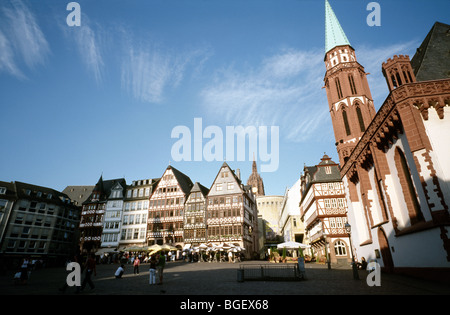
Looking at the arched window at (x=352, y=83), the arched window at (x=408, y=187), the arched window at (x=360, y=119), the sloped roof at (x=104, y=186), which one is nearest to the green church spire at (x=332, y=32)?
the arched window at (x=352, y=83)

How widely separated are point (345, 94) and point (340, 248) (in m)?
19.3

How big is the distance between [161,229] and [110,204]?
14.4m

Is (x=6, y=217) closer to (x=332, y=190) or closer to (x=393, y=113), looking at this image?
(x=332, y=190)

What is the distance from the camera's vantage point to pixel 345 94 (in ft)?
96.1

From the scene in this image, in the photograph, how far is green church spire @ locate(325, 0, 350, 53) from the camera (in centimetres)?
3331

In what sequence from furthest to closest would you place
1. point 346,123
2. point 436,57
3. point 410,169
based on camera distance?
point 346,123, point 436,57, point 410,169

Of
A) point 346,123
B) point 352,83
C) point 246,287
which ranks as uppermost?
point 352,83

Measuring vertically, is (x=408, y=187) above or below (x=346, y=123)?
below

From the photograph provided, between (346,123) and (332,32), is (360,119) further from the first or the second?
(332,32)

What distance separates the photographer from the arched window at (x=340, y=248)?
30.3 meters

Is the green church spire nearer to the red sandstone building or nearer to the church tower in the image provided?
the church tower

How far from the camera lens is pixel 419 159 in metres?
12.6

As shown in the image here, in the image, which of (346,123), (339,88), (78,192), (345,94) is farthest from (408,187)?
(78,192)
